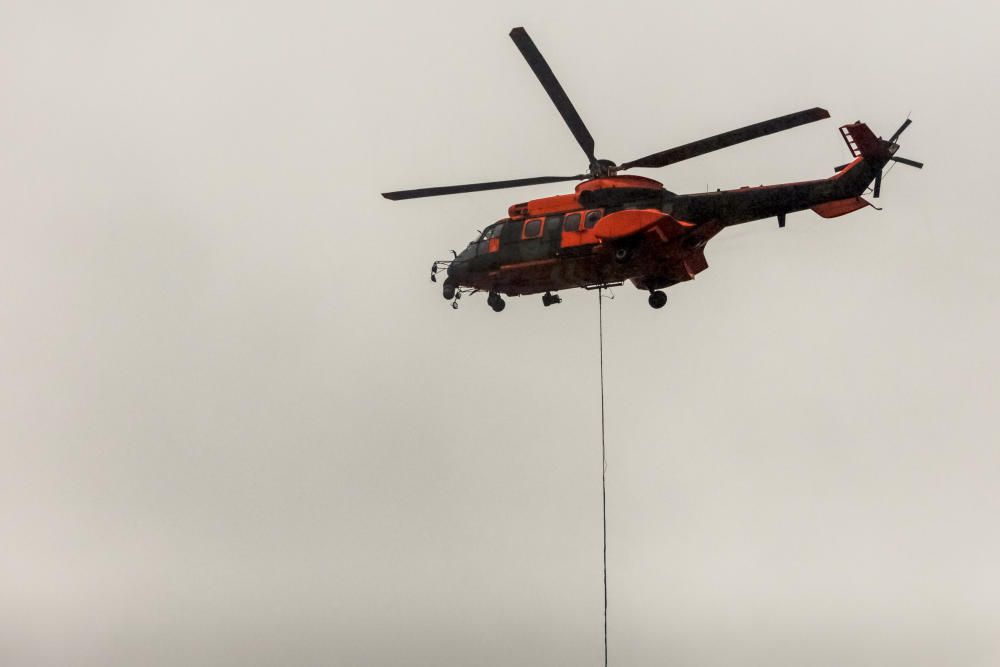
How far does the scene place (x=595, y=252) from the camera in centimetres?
2684

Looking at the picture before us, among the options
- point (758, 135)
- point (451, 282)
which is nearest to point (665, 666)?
point (451, 282)

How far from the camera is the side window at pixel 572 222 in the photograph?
27344 mm

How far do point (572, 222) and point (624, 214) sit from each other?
1.62m

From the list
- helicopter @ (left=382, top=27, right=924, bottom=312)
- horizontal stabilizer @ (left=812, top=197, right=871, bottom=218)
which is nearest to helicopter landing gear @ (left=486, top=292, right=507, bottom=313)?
helicopter @ (left=382, top=27, right=924, bottom=312)

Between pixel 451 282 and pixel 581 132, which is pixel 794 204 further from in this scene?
pixel 451 282

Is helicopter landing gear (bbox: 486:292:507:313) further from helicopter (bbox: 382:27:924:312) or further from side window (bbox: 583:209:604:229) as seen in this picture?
side window (bbox: 583:209:604:229)

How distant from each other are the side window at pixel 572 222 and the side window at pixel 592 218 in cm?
19

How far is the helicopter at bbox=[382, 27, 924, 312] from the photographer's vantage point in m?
25.2

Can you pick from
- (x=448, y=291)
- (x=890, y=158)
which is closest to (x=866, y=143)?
(x=890, y=158)

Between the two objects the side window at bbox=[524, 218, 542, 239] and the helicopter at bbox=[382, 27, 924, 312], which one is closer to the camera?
the helicopter at bbox=[382, 27, 924, 312]

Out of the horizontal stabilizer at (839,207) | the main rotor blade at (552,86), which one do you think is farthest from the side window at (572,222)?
the horizontal stabilizer at (839,207)

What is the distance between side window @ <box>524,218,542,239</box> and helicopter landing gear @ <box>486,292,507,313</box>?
1658mm

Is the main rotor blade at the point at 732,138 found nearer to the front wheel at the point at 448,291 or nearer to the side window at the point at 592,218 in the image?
the side window at the point at 592,218

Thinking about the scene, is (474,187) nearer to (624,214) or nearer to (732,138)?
(624,214)
